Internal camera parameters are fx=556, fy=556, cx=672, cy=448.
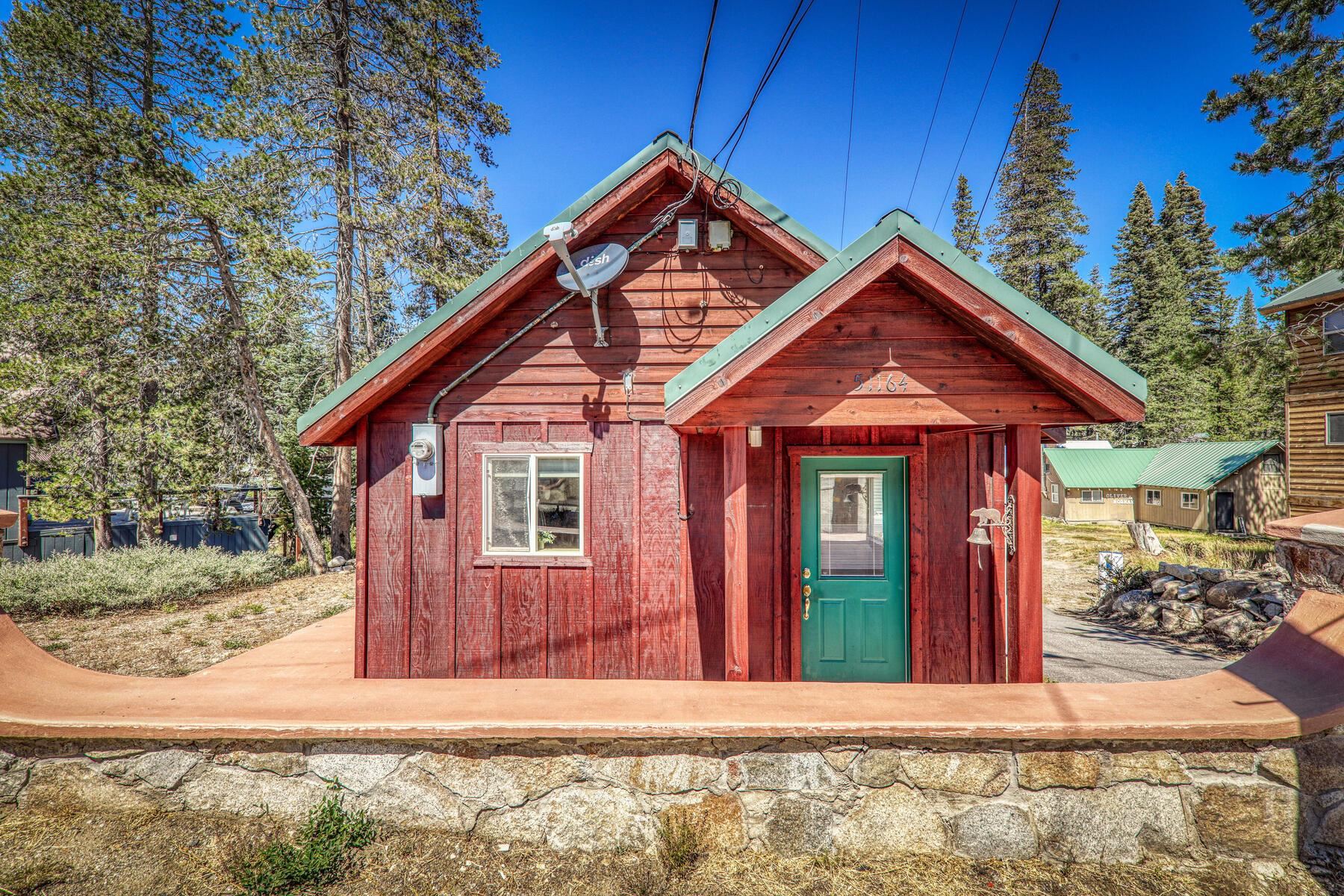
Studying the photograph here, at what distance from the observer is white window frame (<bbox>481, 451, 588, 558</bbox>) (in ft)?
16.5

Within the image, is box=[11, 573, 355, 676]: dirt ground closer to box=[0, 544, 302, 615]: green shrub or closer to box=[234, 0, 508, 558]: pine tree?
box=[0, 544, 302, 615]: green shrub

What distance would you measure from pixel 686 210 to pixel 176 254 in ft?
37.9

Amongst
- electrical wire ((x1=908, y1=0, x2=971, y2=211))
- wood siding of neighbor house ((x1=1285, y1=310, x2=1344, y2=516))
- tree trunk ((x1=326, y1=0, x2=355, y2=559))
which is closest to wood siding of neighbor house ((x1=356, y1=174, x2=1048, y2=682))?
electrical wire ((x1=908, y1=0, x2=971, y2=211))

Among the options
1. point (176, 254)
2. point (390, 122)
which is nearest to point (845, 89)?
point (390, 122)

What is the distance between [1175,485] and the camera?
22.0 metres

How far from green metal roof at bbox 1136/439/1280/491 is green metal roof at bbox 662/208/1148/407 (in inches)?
952

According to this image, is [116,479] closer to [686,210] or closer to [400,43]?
[400,43]

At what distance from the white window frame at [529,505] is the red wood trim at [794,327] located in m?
1.79

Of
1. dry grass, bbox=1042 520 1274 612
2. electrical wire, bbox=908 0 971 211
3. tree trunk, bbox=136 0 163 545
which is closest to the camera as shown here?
electrical wire, bbox=908 0 971 211

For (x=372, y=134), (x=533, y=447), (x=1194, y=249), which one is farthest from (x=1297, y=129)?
(x=1194, y=249)

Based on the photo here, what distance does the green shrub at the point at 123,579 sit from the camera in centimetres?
912

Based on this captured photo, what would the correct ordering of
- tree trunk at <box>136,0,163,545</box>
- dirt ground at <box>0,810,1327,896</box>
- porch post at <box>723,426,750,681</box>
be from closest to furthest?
dirt ground at <box>0,810,1327,896</box> → porch post at <box>723,426,750,681</box> → tree trunk at <box>136,0,163,545</box>

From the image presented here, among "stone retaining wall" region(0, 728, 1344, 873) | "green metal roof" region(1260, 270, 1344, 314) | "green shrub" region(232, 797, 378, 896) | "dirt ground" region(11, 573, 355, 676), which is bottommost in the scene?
"dirt ground" region(11, 573, 355, 676)

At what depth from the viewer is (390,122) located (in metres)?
12.5
